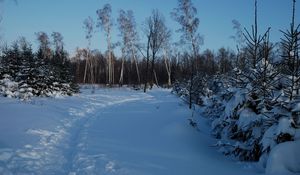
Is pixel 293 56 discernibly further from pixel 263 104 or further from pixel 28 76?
pixel 28 76

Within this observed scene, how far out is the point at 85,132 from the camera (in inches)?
405

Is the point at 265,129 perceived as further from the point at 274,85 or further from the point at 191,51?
the point at 191,51

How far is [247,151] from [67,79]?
71.1ft

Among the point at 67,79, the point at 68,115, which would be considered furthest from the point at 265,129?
the point at 67,79

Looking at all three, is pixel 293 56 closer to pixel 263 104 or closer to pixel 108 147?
pixel 263 104

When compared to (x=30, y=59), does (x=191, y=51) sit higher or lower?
higher

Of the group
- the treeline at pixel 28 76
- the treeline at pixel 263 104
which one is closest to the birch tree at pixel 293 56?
the treeline at pixel 263 104

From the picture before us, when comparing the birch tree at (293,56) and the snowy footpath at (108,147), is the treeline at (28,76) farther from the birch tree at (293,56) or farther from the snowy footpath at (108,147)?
the birch tree at (293,56)

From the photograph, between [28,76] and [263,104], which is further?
[28,76]

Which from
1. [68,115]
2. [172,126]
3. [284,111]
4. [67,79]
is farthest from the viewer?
[67,79]

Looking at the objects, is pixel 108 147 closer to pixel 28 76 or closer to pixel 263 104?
pixel 263 104

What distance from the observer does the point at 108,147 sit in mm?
8188

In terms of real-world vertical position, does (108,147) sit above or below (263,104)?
below

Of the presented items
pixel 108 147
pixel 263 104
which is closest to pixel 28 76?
pixel 108 147
